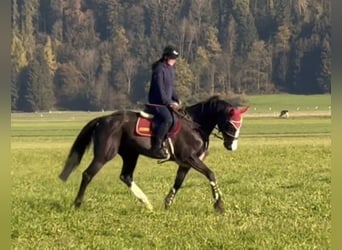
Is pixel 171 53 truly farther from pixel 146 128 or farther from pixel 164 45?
pixel 164 45

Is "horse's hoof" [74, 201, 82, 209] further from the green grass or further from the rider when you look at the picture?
the green grass

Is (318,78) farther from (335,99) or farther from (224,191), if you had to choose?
(335,99)

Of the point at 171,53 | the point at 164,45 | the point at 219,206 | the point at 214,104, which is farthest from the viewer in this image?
the point at 164,45

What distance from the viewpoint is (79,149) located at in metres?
11.3

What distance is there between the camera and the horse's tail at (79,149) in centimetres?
1110

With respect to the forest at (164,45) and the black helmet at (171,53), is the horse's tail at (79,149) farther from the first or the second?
the forest at (164,45)

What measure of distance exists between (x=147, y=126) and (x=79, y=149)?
128 cm

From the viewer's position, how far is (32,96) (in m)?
86.7

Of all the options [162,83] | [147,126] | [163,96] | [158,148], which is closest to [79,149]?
[147,126]

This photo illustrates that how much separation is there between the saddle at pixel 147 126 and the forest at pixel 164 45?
239 feet

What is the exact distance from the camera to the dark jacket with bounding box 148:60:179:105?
10453 millimetres

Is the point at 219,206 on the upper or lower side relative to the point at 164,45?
lower

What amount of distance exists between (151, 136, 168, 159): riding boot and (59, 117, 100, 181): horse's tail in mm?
1054

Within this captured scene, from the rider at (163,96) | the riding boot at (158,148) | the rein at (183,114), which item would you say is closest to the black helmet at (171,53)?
the rider at (163,96)
